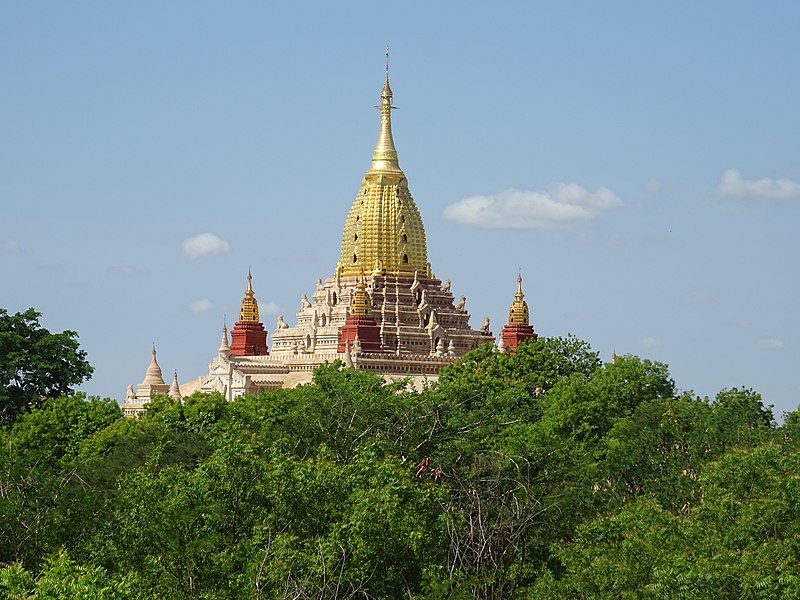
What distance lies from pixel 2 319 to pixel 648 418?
98.4 feet

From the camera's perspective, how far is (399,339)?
12200 cm

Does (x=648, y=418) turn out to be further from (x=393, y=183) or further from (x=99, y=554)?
(x=393, y=183)

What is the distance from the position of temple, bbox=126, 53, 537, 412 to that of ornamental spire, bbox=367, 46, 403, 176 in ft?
0.20

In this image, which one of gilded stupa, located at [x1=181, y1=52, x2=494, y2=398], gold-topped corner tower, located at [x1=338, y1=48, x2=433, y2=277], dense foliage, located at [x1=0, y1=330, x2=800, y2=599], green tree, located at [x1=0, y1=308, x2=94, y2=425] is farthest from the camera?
gold-topped corner tower, located at [x1=338, y1=48, x2=433, y2=277]

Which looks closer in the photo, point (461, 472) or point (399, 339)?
point (461, 472)

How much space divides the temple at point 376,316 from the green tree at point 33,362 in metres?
26.0

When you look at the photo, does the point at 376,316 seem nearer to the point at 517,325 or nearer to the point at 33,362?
the point at 517,325

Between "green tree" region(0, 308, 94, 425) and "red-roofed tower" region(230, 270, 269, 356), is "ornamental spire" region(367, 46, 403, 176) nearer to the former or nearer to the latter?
"red-roofed tower" region(230, 270, 269, 356)

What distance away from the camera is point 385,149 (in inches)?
5157

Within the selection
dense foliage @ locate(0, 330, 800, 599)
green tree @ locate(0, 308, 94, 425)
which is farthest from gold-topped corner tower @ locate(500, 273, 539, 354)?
dense foliage @ locate(0, 330, 800, 599)

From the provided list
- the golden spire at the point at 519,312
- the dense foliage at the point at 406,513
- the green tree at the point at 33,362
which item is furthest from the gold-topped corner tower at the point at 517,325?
the dense foliage at the point at 406,513

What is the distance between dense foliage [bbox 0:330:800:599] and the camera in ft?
150

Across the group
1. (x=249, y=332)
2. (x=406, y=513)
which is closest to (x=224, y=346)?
(x=249, y=332)

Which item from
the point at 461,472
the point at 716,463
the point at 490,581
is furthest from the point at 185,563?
the point at 716,463
